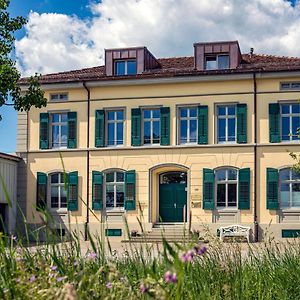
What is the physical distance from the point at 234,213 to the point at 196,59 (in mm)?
6460

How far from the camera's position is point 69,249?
445cm

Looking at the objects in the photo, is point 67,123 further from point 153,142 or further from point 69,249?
point 69,249

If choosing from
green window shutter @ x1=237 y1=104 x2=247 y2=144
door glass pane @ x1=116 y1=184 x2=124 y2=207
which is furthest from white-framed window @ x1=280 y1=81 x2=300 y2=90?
door glass pane @ x1=116 y1=184 x2=124 y2=207

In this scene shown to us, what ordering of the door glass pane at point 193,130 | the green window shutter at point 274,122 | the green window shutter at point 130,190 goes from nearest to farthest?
the green window shutter at point 274,122 < the green window shutter at point 130,190 < the door glass pane at point 193,130

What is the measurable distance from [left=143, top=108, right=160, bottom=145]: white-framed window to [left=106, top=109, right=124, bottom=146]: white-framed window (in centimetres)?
94

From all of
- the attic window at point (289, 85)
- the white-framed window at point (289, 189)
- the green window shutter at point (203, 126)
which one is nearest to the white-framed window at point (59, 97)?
the green window shutter at point (203, 126)

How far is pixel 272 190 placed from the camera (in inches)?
939

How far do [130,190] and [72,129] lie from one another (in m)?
3.57

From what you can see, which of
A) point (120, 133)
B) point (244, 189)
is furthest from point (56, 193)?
point (244, 189)

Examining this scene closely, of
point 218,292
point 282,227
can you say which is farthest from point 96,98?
point 218,292

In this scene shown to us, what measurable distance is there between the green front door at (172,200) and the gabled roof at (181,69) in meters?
4.52

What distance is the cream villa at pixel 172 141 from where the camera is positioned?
24.3 m

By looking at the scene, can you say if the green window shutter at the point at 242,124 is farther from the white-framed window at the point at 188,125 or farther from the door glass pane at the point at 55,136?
the door glass pane at the point at 55,136

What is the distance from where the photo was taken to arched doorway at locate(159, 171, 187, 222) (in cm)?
2558
